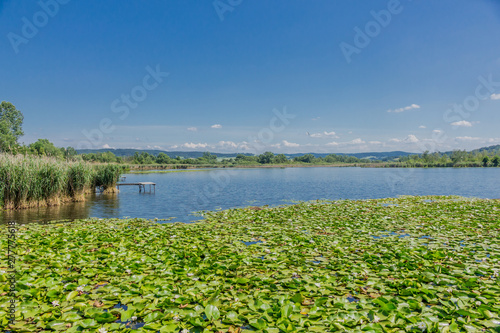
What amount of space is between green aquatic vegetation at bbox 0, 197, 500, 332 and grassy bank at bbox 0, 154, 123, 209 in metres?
6.61

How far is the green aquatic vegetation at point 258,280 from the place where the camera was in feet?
12.6

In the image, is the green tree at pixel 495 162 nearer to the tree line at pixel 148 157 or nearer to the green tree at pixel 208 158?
the tree line at pixel 148 157

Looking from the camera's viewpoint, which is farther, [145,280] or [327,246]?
[327,246]

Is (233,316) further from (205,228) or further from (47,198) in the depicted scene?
(47,198)

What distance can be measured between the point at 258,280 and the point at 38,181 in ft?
48.6

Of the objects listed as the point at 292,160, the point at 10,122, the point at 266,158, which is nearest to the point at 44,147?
the point at 10,122

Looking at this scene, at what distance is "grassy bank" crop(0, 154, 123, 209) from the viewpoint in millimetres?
13594

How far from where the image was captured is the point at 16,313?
12.9 feet

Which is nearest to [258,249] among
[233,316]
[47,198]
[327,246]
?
[327,246]

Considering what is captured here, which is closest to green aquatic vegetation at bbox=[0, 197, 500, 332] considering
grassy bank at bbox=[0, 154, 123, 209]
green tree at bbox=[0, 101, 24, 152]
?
grassy bank at bbox=[0, 154, 123, 209]

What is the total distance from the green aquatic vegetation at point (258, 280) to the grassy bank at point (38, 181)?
6.61 m

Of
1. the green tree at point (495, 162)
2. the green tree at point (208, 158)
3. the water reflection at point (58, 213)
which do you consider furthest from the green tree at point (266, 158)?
the water reflection at point (58, 213)

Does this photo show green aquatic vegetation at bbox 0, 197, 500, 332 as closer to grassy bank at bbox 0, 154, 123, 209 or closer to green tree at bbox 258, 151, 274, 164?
grassy bank at bbox 0, 154, 123, 209

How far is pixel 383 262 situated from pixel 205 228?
596 cm
